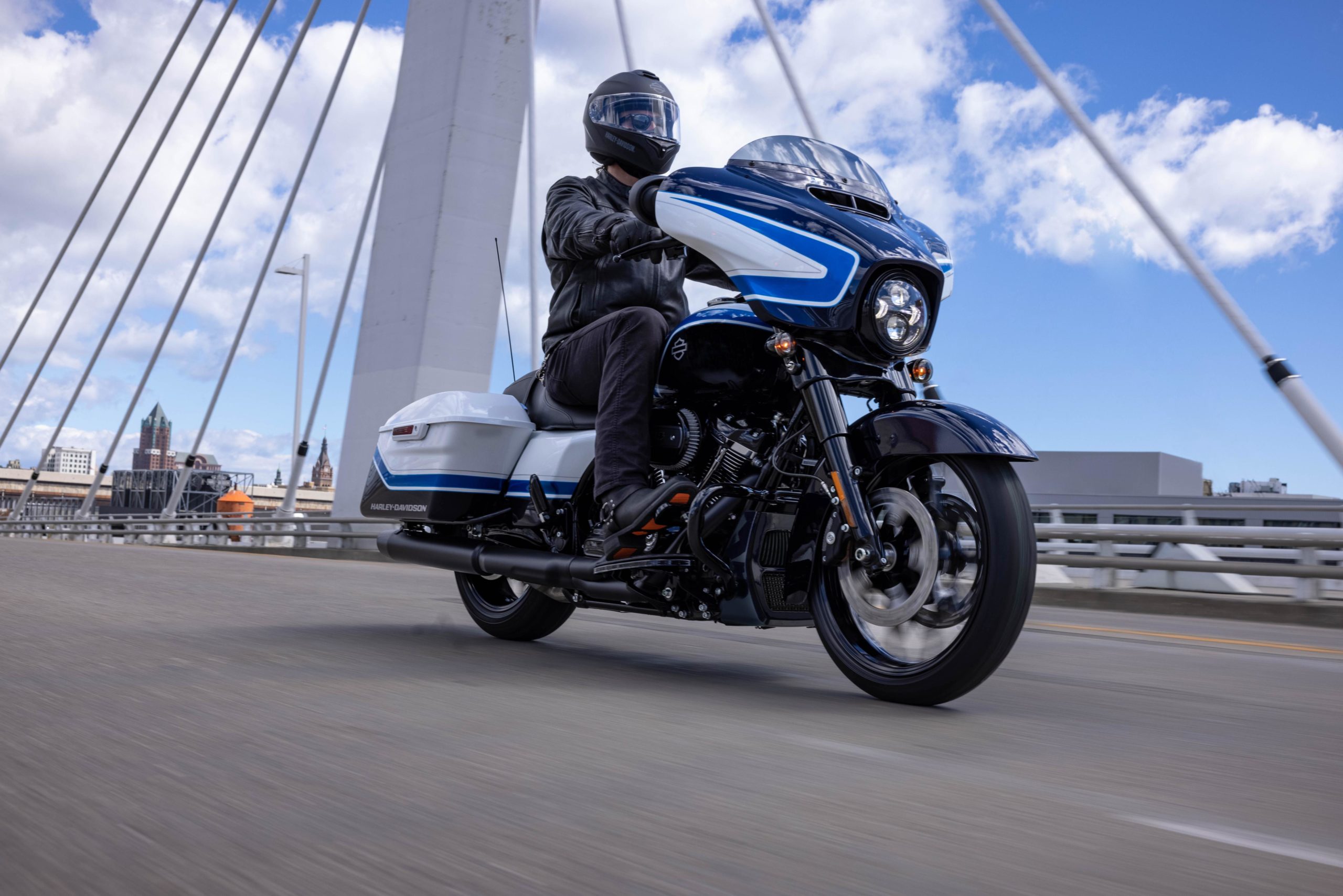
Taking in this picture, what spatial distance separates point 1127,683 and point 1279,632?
403 centimetres

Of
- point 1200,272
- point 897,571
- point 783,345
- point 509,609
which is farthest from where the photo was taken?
point 1200,272

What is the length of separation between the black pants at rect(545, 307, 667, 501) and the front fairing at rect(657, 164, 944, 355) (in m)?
0.40

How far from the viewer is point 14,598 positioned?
6.50 metres

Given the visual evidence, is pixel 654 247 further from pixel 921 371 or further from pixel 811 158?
pixel 921 371

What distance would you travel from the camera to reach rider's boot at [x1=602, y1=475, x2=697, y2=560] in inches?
152

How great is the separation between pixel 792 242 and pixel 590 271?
46.4 inches

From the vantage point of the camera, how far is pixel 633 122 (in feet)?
15.1

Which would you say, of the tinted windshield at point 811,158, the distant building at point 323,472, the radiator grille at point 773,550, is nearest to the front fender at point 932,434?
the radiator grille at point 773,550

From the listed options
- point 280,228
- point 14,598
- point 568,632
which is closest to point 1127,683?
point 568,632

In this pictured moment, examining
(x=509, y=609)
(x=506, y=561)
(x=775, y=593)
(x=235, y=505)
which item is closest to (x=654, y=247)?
(x=775, y=593)

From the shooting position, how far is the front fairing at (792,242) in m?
3.53

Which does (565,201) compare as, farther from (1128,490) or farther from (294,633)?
(1128,490)

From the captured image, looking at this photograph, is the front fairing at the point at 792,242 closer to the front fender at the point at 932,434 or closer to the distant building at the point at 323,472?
the front fender at the point at 932,434

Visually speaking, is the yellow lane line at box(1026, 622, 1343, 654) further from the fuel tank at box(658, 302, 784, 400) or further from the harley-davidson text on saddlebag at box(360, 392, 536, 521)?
the fuel tank at box(658, 302, 784, 400)
